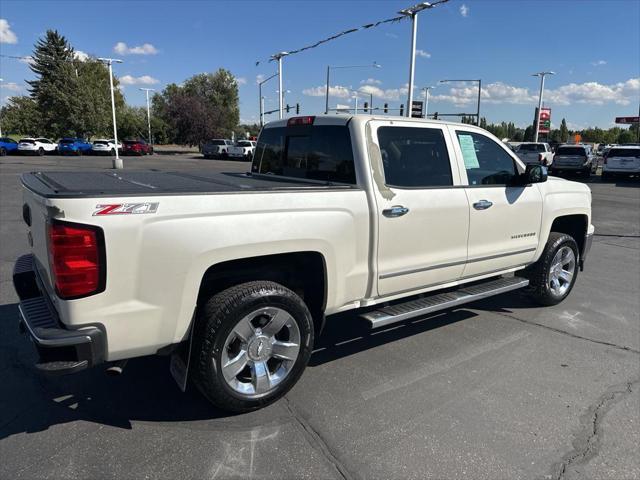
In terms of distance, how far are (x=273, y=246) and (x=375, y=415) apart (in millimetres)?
1320

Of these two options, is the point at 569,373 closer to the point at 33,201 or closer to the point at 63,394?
the point at 63,394

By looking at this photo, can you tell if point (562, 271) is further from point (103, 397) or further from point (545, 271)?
point (103, 397)

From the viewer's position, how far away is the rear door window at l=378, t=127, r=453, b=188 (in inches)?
148

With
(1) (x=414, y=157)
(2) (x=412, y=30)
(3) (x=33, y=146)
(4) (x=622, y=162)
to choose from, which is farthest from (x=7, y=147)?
(1) (x=414, y=157)

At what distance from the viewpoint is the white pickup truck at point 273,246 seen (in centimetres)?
247

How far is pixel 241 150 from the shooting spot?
144ft

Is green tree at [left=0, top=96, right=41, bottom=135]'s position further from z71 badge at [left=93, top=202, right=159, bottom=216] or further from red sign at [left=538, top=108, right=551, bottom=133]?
z71 badge at [left=93, top=202, right=159, bottom=216]

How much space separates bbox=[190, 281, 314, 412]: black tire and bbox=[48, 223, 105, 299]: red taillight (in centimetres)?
67

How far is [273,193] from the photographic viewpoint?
299 centimetres

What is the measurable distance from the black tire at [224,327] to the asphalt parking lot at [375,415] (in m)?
0.16

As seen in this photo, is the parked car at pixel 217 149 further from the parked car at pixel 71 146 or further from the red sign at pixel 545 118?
the red sign at pixel 545 118

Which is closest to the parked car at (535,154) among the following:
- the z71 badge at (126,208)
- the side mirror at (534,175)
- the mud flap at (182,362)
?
the side mirror at (534,175)

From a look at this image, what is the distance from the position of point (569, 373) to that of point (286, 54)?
106ft

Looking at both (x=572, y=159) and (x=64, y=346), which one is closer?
(x=64, y=346)
